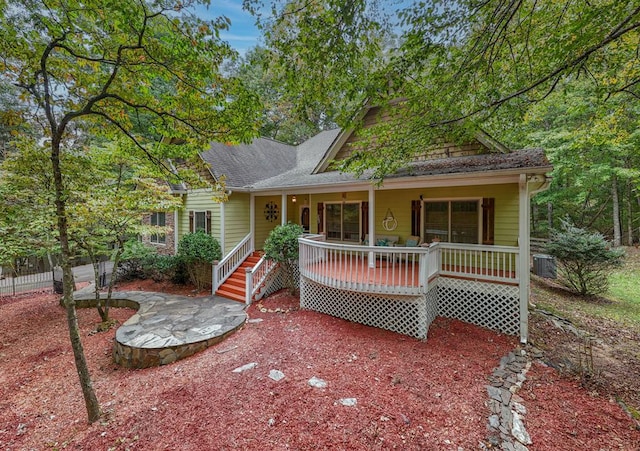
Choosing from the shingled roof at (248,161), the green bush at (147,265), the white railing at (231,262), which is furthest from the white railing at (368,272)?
the green bush at (147,265)

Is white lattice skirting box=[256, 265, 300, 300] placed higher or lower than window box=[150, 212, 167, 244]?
lower

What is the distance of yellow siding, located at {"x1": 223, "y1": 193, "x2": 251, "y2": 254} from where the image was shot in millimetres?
10148

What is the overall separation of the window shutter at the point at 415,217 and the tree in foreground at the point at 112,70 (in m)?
5.47

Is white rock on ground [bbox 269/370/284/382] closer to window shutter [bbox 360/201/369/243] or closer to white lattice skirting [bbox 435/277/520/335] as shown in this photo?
white lattice skirting [bbox 435/277/520/335]

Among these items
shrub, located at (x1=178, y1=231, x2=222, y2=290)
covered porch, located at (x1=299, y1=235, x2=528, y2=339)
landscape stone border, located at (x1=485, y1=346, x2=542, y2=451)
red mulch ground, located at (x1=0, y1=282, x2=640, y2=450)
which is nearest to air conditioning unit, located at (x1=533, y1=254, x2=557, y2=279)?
covered porch, located at (x1=299, y1=235, x2=528, y2=339)

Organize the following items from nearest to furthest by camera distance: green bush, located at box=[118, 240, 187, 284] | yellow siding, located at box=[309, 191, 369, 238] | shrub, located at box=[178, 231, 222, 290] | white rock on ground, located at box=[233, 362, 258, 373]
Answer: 1. white rock on ground, located at box=[233, 362, 258, 373]
2. yellow siding, located at box=[309, 191, 369, 238]
3. shrub, located at box=[178, 231, 222, 290]
4. green bush, located at box=[118, 240, 187, 284]

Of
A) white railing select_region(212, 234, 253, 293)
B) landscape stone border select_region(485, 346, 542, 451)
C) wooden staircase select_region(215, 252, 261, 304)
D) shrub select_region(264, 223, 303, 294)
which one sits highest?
shrub select_region(264, 223, 303, 294)

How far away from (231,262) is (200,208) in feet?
9.23

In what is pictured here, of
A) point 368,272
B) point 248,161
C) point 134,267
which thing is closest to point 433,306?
point 368,272

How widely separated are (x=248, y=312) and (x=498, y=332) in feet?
20.7

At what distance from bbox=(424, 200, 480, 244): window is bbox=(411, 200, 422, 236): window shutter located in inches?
8.4

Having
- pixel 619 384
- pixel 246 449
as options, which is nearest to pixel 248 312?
pixel 246 449

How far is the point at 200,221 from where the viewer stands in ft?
36.2

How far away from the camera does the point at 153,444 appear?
125 inches
